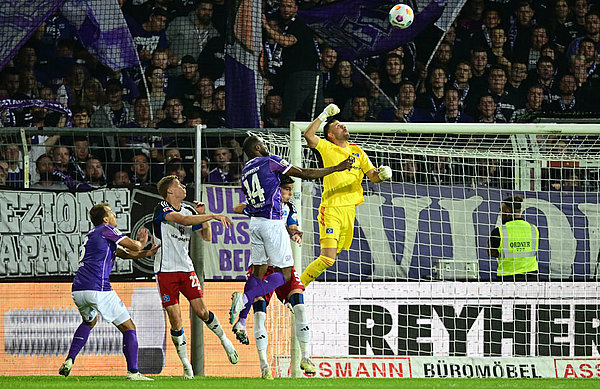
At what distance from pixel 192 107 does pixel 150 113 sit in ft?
2.12

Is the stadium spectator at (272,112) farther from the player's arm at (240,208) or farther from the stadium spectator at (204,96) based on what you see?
the player's arm at (240,208)

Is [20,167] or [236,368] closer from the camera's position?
[236,368]

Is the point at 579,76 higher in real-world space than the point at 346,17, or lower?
lower

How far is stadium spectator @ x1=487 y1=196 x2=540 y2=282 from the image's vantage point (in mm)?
9492

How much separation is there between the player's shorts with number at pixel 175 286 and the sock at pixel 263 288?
3.04 feet

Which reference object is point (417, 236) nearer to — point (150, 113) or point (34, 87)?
point (150, 113)

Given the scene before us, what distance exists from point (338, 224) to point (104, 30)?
227 inches

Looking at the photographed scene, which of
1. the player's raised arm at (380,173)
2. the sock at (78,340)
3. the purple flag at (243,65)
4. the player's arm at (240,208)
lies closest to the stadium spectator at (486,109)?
the purple flag at (243,65)

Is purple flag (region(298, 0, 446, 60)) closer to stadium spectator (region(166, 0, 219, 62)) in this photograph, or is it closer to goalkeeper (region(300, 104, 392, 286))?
stadium spectator (region(166, 0, 219, 62))

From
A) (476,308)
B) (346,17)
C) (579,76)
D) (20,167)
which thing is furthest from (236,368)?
(579,76)

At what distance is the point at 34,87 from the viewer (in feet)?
42.3


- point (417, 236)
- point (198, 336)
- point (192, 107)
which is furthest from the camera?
point (192, 107)

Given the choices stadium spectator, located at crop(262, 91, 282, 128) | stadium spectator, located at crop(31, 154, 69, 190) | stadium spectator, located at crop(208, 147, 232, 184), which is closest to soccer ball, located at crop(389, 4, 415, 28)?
stadium spectator, located at crop(262, 91, 282, 128)

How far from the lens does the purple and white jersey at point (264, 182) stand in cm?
766
